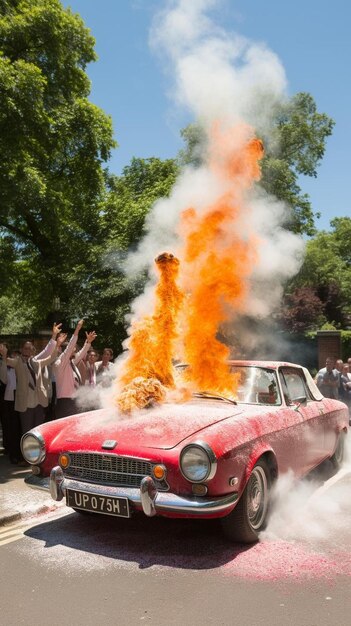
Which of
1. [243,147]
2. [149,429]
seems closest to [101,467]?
[149,429]

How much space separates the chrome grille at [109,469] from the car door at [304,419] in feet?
6.32

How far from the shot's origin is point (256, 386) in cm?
592

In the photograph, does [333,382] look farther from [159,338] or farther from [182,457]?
[182,457]

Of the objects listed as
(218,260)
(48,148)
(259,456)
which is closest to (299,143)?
(48,148)

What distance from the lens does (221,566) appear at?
4.22 metres

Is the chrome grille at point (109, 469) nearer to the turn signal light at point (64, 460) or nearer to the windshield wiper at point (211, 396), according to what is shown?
the turn signal light at point (64, 460)

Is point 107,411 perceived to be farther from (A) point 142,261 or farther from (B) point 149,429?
(A) point 142,261

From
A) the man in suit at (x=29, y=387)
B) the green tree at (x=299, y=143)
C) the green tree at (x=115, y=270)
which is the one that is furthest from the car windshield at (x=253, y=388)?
the green tree at (x=299, y=143)

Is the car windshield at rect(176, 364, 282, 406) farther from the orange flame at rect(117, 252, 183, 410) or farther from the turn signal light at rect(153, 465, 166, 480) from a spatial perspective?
the turn signal light at rect(153, 465, 166, 480)

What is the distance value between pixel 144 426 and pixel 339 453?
3.76 metres

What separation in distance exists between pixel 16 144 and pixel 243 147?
6.73 metres

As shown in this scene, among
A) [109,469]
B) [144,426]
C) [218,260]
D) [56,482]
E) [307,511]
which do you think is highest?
[218,260]

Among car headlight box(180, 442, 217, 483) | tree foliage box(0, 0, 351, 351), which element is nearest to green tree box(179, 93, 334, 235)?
tree foliage box(0, 0, 351, 351)

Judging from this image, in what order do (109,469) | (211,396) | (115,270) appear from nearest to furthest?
1. (109,469)
2. (211,396)
3. (115,270)
